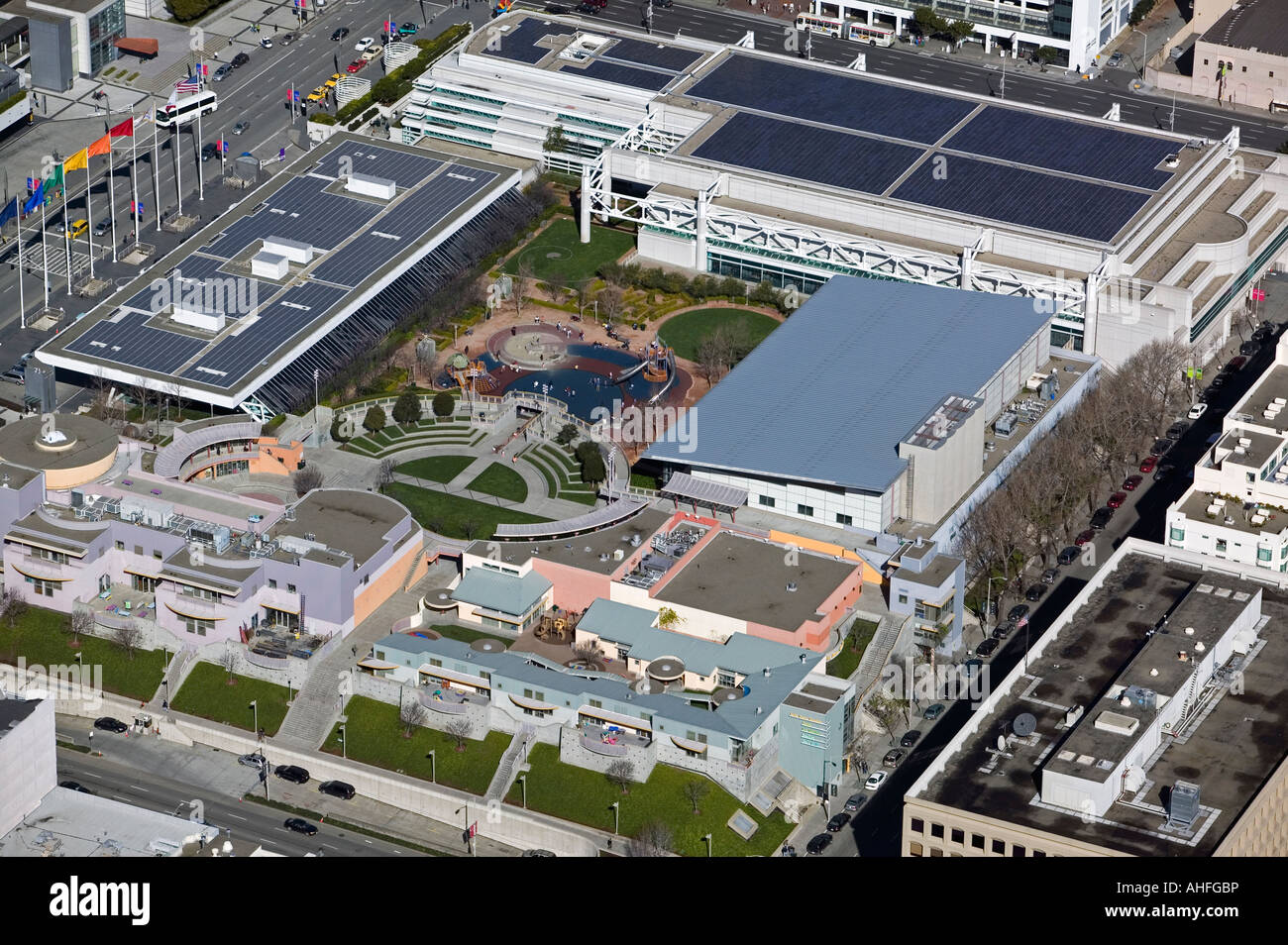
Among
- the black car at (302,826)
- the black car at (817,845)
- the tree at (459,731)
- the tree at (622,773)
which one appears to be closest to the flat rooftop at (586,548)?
the tree at (459,731)

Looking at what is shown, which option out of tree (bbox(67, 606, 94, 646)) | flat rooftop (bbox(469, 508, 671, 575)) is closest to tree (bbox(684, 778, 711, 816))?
flat rooftop (bbox(469, 508, 671, 575))

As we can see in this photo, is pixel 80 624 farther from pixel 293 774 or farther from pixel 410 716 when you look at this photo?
pixel 410 716

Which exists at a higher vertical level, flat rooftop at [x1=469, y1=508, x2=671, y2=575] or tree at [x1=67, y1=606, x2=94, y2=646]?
flat rooftop at [x1=469, y1=508, x2=671, y2=575]

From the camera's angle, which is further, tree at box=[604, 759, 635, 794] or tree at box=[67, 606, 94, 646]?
tree at box=[67, 606, 94, 646]

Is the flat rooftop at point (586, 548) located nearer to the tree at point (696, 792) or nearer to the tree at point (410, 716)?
the tree at point (410, 716)

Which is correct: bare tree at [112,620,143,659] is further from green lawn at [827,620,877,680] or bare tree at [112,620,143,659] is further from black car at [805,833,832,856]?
black car at [805,833,832,856]

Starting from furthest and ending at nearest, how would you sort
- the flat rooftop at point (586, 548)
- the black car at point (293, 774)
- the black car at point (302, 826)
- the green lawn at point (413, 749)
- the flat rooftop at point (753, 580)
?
1. the flat rooftop at point (586, 548)
2. the flat rooftop at point (753, 580)
3. the black car at point (293, 774)
4. the green lawn at point (413, 749)
5. the black car at point (302, 826)
